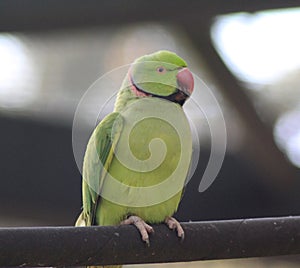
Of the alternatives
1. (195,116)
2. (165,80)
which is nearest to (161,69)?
(165,80)

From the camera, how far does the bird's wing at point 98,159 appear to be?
5.62ft

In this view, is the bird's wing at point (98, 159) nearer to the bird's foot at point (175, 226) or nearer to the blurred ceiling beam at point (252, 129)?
the bird's foot at point (175, 226)

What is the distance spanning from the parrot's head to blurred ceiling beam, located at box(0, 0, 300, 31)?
16.7 inches

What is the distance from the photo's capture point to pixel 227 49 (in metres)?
2.55

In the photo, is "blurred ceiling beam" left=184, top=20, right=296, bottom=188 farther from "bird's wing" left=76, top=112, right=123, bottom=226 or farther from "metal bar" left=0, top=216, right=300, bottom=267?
"metal bar" left=0, top=216, right=300, bottom=267

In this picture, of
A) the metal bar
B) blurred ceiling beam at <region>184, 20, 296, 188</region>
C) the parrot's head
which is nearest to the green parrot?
the parrot's head

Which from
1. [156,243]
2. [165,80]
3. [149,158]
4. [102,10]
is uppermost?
[102,10]

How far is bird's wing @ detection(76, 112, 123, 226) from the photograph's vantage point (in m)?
1.71

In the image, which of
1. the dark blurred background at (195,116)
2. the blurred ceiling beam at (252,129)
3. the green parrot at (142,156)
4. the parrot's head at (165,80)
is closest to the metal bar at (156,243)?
the green parrot at (142,156)

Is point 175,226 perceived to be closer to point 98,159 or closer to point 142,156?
point 142,156

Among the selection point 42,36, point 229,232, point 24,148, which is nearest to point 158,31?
point 42,36

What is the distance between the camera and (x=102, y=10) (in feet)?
7.27

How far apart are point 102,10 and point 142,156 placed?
72 cm

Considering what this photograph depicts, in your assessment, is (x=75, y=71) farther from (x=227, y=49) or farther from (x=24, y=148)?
(x=227, y=49)
